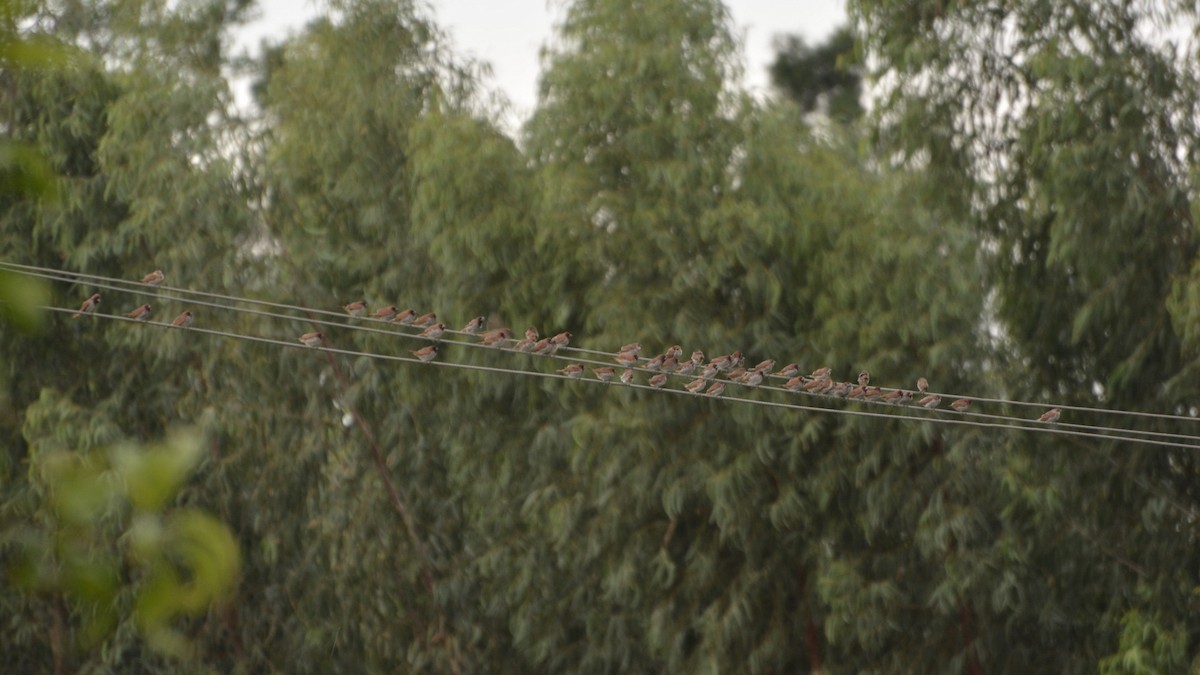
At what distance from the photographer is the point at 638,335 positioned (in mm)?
11359

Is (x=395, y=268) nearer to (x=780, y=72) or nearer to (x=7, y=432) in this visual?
(x=7, y=432)

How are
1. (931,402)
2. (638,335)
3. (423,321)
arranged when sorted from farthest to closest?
(638,335), (931,402), (423,321)

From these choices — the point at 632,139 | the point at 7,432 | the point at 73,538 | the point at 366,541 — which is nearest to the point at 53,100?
the point at 7,432

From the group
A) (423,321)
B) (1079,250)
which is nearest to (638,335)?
(1079,250)

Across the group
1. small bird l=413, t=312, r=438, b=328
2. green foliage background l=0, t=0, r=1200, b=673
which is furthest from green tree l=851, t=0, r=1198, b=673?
small bird l=413, t=312, r=438, b=328

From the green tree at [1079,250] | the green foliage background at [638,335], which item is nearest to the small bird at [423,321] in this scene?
the green foliage background at [638,335]

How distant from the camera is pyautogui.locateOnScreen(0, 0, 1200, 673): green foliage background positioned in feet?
33.7

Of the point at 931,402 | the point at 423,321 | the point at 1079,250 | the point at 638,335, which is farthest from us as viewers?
the point at 638,335

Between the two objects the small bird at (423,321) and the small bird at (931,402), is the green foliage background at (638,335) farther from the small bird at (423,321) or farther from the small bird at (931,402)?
the small bird at (931,402)

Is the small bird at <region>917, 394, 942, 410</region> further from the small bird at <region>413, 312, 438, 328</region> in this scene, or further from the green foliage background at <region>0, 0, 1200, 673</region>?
the small bird at <region>413, 312, 438, 328</region>

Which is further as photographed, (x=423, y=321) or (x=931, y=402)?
(x=931, y=402)

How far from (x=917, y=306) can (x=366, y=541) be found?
464 centimetres

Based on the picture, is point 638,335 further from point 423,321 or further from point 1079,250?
point 423,321

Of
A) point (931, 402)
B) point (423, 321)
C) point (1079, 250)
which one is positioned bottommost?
point (931, 402)
